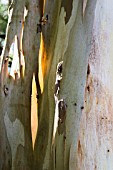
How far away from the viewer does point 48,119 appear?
118cm

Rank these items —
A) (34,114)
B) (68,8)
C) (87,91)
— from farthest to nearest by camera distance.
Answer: (34,114) → (68,8) → (87,91)

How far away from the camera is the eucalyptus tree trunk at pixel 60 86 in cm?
95

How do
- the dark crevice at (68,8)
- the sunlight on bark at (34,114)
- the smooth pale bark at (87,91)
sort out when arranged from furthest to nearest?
the sunlight on bark at (34,114) < the dark crevice at (68,8) < the smooth pale bark at (87,91)

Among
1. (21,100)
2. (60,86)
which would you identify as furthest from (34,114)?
(60,86)

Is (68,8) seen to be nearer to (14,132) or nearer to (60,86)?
(60,86)

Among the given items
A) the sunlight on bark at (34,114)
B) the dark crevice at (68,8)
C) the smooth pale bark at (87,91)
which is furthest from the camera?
the sunlight on bark at (34,114)

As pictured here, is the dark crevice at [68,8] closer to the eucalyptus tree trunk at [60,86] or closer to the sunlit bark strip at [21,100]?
the eucalyptus tree trunk at [60,86]

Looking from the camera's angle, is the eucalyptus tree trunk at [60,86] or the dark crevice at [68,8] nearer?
the eucalyptus tree trunk at [60,86]

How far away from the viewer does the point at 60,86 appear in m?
1.01

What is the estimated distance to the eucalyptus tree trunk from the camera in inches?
37.4

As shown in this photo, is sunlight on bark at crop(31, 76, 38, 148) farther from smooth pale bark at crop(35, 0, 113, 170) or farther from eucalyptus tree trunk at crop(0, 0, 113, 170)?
smooth pale bark at crop(35, 0, 113, 170)

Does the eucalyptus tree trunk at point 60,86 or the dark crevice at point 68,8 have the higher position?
the dark crevice at point 68,8

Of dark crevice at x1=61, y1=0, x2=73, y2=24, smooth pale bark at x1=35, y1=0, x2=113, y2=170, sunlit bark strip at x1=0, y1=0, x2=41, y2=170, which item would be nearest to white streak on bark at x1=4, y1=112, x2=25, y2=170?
sunlit bark strip at x1=0, y1=0, x2=41, y2=170

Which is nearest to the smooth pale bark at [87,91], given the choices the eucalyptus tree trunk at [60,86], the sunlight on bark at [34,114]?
the eucalyptus tree trunk at [60,86]
